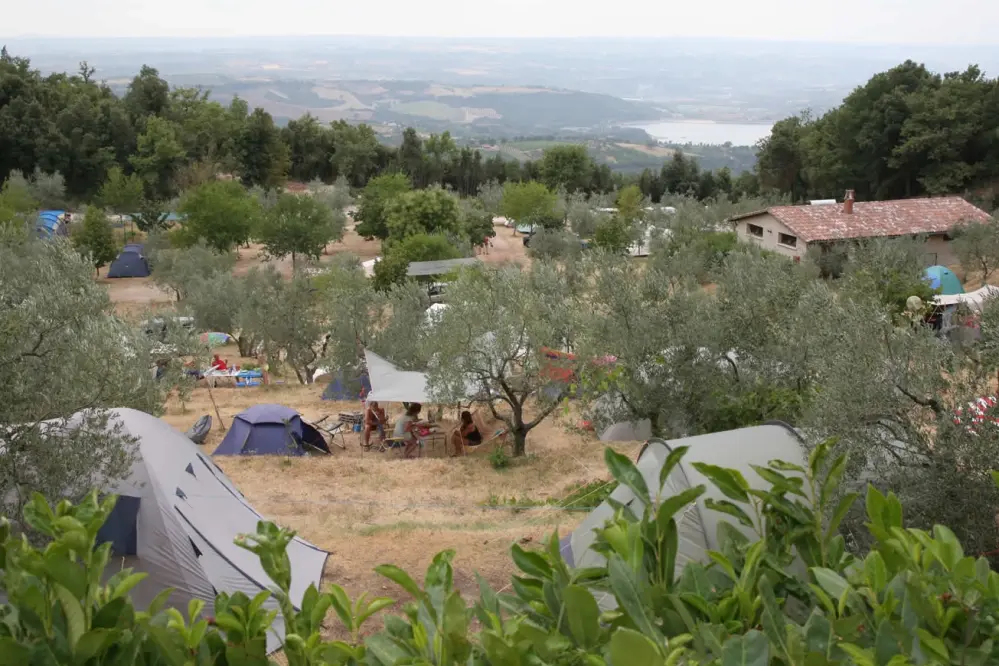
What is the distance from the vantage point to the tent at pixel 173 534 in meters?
8.32

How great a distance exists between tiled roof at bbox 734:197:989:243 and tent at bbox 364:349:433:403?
2113cm

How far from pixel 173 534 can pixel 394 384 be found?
7.67 metres

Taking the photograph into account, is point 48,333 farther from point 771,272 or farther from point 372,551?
point 771,272

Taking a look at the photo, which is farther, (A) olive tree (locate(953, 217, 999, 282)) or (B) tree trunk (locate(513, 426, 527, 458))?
(A) olive tree (locate(953, 217, 999, 282))

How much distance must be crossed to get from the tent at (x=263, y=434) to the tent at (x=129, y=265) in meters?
31.2

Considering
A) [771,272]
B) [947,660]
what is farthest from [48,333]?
[771,272]

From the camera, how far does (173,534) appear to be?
841 centimetres

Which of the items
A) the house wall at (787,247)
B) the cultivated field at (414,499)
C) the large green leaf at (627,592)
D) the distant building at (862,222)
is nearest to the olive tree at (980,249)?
the house wall at (787,247)

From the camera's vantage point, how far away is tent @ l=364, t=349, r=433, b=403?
15.3m

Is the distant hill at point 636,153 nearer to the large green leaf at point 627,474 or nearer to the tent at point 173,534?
the tent at point 173,534

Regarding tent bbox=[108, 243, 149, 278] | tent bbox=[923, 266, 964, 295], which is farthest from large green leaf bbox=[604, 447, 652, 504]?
tent bbox=[108, 243, 149, 278]

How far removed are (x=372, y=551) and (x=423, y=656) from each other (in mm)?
8160

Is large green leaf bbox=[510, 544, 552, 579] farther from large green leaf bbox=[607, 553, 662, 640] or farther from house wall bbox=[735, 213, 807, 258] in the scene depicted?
house wall bbox=[735, 213, 807, 258]

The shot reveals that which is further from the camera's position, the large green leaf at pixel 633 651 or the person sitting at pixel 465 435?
the person sitting at pixel 465 435
